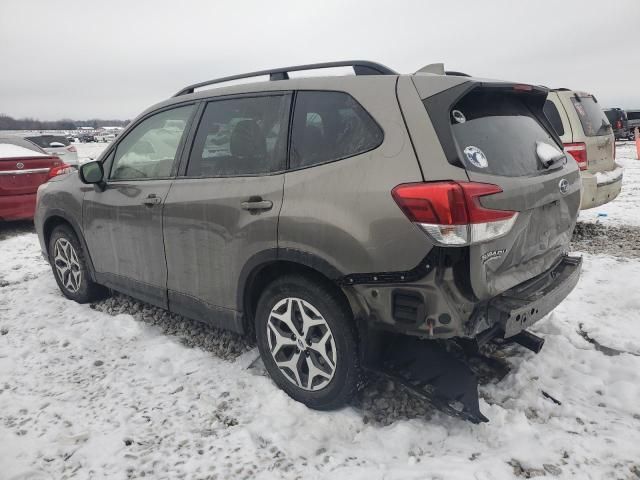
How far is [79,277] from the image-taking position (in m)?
4.41

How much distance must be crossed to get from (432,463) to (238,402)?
1.19 meters

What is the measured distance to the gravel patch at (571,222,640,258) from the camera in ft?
18.2

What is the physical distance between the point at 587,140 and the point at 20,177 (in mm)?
8228

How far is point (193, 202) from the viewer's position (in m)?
3.04

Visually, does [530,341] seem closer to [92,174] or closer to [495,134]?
[495,134]

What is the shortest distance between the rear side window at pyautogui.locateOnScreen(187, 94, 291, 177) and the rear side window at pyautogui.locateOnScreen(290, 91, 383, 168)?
0.10 metres

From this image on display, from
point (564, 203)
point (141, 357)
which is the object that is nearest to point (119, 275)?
point (141, 357)

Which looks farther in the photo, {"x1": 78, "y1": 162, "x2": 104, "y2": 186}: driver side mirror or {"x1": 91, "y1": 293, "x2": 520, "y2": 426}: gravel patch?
{"x1": 78, "y1": 162, "x2": 104, "y2": 186}: driver side mirror

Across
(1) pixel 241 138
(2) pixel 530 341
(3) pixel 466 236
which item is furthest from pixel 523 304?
(1) pixel 241 138

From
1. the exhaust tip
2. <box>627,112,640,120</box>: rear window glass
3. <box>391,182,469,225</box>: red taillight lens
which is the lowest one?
the exhaust tip

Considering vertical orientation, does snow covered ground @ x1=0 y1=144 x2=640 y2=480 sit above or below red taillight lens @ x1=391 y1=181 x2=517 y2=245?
below

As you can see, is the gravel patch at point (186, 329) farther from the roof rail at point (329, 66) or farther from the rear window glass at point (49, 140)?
the rear window glass at point (49, 140)

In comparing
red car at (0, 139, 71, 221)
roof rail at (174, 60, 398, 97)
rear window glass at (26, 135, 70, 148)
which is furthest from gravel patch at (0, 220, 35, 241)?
rear window glass at (26, 135, 70, 148)

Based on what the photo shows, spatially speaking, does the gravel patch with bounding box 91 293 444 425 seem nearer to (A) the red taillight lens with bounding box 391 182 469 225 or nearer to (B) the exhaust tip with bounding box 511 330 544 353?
(B) the exhaust tip with bounding box 511 330 544 353
